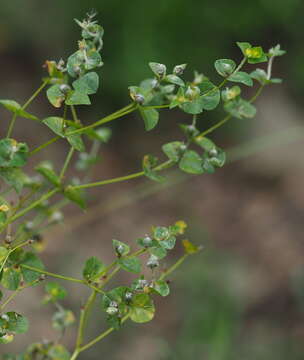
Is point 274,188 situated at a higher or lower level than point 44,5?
lower

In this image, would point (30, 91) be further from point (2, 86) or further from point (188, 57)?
point (188, 57)

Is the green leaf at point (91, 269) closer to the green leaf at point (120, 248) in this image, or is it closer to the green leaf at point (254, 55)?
the green leaf at point (120, 248)

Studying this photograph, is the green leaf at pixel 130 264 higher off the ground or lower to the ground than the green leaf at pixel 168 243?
lower

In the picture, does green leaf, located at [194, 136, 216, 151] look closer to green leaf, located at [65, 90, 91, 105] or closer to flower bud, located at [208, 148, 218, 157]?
flower bud, located at [208, 148, 218, 157]

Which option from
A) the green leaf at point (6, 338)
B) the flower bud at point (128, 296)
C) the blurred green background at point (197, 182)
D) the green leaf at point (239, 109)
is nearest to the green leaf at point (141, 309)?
the flower bud at point (128, 296)

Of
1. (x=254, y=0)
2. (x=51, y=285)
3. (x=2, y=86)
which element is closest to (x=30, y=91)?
(x=2, y=86)

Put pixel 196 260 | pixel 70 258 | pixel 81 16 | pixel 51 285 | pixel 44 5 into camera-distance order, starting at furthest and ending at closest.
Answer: pixel 44 5 → pixel 81 16 → pixel 70 258 → pixel 196 260 → pixel 51 285
